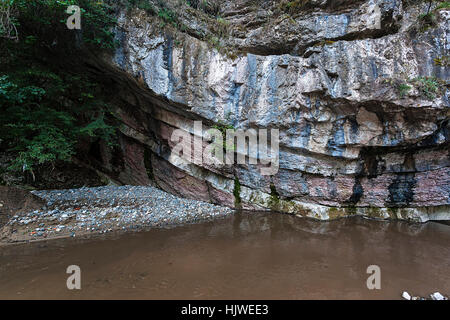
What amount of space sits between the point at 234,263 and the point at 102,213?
4.46 metres

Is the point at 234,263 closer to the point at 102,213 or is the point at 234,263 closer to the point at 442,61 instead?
the point at 102,213

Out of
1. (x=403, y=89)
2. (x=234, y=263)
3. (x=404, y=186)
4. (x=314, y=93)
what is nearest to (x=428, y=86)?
(x=403, y=89)

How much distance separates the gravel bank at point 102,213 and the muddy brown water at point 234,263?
50cm

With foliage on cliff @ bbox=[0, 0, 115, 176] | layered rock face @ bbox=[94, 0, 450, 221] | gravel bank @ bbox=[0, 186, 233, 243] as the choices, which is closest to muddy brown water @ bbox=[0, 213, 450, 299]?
gravel bank @ bbox=[0, 186, 233, 243]

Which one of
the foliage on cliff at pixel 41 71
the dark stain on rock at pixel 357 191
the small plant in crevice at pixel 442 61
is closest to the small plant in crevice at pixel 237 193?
the dark stain on rock at pixel 357 191

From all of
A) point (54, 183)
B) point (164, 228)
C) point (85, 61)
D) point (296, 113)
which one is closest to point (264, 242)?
point (164, 228)

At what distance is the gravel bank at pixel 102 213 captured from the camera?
5.16 m

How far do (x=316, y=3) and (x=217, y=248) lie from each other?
8.53m

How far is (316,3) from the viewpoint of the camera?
691 cm

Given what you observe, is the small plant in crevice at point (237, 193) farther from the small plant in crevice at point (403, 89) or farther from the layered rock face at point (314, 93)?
the small plant in crevice at point (403, 89)

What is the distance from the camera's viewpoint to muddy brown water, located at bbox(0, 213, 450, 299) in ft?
10.5

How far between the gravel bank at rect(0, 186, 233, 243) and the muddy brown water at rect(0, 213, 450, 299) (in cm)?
50
